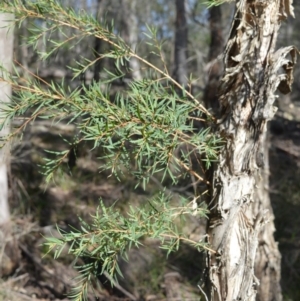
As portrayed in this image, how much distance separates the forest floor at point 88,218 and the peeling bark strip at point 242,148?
2.66m

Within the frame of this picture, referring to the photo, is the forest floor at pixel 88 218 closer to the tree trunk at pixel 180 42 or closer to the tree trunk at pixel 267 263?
the tree trunk at pixel 267 263

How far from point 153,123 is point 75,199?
6.04 metres

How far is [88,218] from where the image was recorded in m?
7.03

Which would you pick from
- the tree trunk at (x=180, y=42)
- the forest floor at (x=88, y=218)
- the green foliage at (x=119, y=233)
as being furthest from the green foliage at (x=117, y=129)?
the tree trunk at (x=180, y=42)

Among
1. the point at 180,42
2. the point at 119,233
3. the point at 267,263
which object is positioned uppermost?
the point at 180,42

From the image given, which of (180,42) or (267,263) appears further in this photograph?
(180,42)

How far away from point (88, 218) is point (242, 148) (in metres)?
5.47

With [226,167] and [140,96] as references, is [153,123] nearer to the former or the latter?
[140,96]

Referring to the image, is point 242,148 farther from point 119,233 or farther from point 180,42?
point 180,42

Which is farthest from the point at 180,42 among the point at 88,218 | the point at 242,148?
the point at 242,148

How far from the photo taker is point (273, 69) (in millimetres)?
1790

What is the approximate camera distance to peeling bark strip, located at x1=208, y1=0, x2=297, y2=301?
5.69 ft

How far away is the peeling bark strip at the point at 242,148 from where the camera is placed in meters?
1.74

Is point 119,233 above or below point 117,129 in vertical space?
below
